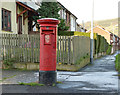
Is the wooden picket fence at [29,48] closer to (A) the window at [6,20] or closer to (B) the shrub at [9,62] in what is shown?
(B) the shrub at [9,62]

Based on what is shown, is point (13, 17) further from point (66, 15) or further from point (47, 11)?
point (66, 15)

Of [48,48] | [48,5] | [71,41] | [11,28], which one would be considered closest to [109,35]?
[48,5]

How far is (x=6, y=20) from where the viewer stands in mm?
16875

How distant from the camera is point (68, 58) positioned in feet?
36.7

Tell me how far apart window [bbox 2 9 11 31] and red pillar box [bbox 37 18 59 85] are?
968 cm

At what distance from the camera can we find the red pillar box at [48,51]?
23.6ft

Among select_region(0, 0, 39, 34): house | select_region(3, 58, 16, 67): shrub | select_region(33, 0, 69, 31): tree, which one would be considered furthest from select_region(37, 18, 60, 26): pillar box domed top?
select_region(33, 0, 69, 31): tree

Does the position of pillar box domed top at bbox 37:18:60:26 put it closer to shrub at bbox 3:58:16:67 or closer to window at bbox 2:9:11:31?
shrub at bbox 3:58:16:67

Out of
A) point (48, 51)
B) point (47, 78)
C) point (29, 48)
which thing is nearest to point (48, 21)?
point (48, 51)

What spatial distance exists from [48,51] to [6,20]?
1059 cm

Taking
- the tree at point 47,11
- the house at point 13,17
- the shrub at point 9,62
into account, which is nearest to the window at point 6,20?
the house at point 13,17

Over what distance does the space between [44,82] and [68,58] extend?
4.15 meters

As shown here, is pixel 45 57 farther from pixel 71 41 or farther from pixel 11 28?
pixel 11 28

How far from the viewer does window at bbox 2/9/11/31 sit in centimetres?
1624
